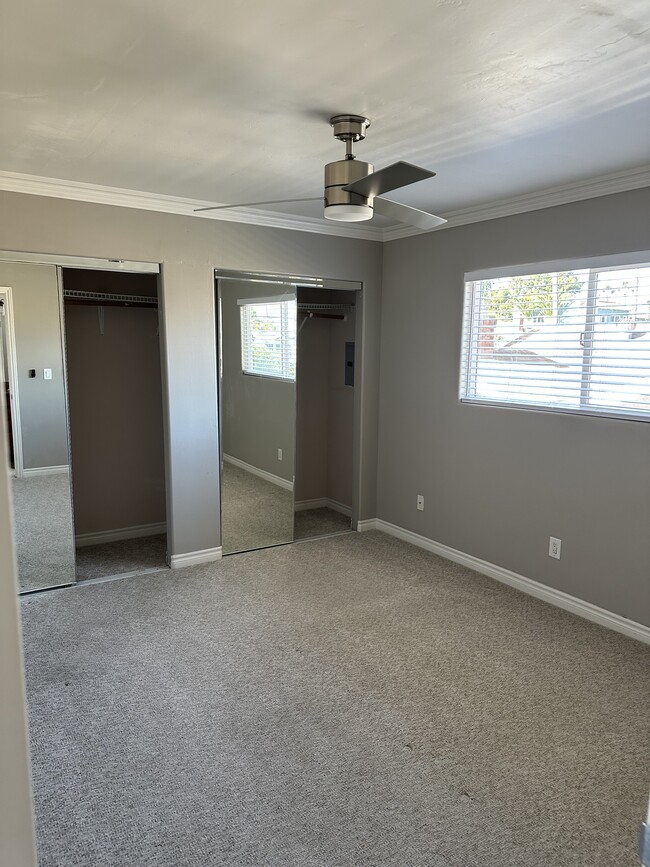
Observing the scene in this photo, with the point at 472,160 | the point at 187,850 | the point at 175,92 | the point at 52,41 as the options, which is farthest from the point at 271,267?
the point at 187,850

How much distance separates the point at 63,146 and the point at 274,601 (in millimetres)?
2665

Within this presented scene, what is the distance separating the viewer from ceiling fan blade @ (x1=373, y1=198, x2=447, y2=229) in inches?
92.0

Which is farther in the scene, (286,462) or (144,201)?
(286,462)

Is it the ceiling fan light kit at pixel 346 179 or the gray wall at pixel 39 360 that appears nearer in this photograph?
the ceiling fan light kit at pixel 346 179

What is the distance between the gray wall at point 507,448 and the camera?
3.20 m

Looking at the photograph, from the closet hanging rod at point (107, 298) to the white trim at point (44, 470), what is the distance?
1173 mm

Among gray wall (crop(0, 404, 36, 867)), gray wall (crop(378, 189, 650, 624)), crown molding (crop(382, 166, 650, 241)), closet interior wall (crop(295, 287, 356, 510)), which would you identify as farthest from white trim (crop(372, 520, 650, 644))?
gray wall (crop(0, 404, 36, 867))

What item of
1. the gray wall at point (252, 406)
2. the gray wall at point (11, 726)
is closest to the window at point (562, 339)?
the gray wall at point (252, 406)

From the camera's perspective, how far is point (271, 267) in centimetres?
418

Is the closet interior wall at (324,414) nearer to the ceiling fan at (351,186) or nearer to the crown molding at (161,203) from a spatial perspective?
the crown molding at (161,203)

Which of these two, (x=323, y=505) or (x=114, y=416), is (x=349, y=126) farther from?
(x=323, y=505)

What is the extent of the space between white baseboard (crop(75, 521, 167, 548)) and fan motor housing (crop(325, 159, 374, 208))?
3.29m

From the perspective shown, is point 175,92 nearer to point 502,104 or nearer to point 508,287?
point 502,104

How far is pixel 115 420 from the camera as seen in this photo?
4477mm
